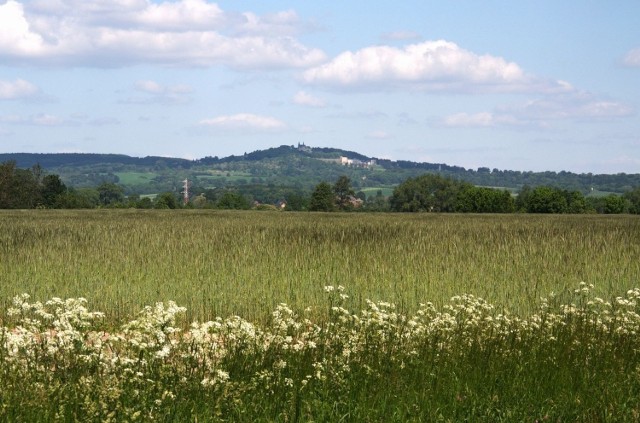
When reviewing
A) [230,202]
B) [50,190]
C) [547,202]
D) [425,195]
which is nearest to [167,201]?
[230,202]

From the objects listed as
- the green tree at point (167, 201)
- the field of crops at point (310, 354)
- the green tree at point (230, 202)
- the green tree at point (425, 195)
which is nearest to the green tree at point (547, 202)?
the green tree at point (425, 195)

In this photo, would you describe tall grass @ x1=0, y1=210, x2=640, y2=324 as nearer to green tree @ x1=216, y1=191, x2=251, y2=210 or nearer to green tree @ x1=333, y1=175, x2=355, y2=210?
green tree @ x1=216, y1=191, x2=251, y2=210

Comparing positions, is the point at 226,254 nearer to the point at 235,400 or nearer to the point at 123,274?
the point at 123,274

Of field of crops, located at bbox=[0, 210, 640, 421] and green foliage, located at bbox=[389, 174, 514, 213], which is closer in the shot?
field of crops, located at bbox=[0, 210, 640, 421]

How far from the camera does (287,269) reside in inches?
800

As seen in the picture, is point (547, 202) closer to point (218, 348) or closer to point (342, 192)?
point (342, 192)

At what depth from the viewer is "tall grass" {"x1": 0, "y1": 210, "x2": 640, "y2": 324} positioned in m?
17.2

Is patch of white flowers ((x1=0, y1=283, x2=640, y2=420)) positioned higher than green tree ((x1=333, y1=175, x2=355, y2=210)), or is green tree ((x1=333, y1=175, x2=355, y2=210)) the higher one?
patch of white flowers ((x1=0, y1=283, x2=640, y2=420))

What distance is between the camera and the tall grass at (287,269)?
17156 millimetres

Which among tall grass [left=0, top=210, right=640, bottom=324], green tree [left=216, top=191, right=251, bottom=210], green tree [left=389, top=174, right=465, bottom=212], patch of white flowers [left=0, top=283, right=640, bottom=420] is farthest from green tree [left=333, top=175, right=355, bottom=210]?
patch of white flowers [left=0, top=283, right=640, bottom=420]

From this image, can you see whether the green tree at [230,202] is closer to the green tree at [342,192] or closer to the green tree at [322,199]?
the green tree at [342,192]

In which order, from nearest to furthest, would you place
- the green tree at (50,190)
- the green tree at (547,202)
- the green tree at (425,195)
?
the green tree at (547,202)
the green tree at (50,190)
the green tree at (425,195)

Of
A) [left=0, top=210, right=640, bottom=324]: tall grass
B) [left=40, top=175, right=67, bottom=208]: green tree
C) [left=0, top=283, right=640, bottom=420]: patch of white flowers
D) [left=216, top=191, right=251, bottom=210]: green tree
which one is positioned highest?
[left=0, top=283, right=640, bottom=420]: patch of white flowers

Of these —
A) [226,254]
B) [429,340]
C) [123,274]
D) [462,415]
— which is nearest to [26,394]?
[462,415]
